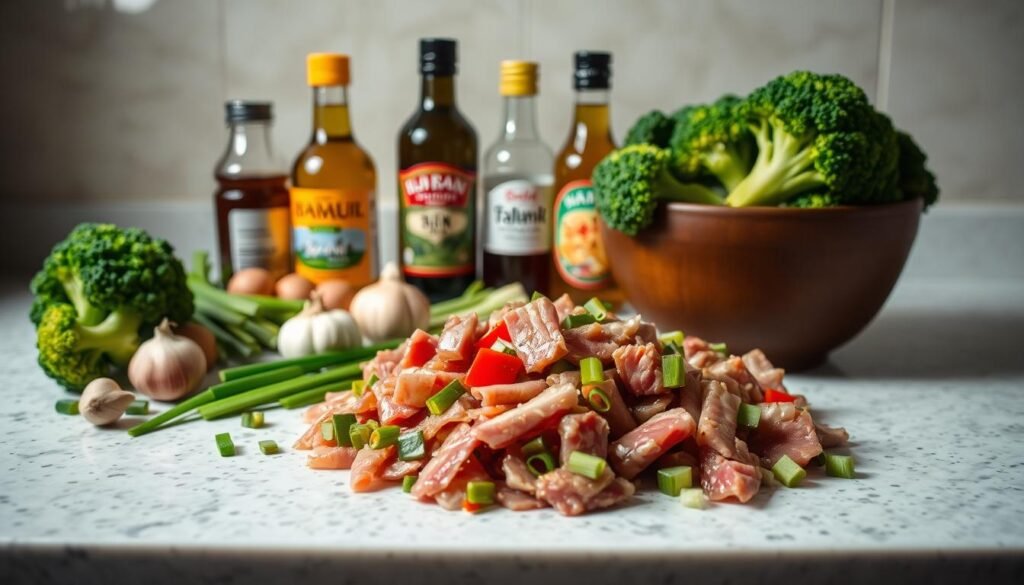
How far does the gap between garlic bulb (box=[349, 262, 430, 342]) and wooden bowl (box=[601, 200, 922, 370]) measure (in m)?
0.37

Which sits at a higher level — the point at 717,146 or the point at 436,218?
the point at 717,146

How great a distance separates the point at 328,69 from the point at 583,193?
0.49 m

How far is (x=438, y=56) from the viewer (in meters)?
1.50

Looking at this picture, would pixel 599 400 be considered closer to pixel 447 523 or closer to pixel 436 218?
pixel 447 523

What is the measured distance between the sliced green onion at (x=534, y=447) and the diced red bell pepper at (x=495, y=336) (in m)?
0.15

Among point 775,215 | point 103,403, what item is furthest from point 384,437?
point 775,215

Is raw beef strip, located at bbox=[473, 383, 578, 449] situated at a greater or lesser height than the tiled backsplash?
lesser

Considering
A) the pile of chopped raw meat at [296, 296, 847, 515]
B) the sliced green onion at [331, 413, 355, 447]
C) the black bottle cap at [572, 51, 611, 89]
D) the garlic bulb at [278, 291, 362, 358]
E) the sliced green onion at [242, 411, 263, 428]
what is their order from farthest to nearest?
the black bottle cap at [572, 51, 611, 89] → the garlic bulb at [278, 291, 362, 358] → the sliced green onion at [242, 411, 263, 428] → the sliced green onion at [331, 413, 355, 447] → the pile of chopped raw meat at [296, 296, 847, 515]

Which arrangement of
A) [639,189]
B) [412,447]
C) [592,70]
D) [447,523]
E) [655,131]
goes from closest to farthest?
[447,523], [412,447], [639,189], [655,131], [592,70]

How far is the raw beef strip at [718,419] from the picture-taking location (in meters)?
0.86

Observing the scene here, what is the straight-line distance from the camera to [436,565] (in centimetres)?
72

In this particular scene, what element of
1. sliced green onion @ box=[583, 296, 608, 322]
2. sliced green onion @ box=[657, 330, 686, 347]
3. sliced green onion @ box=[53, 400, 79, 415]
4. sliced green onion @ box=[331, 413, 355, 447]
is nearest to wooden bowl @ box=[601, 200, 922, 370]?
sliced green onion @ box=[657, 330, 686, 347]

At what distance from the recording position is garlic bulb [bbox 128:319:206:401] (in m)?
1.12

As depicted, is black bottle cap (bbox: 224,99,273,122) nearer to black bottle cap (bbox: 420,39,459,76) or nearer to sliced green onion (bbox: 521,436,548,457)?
black bottle cap (bbox: 420,39,459,76)
